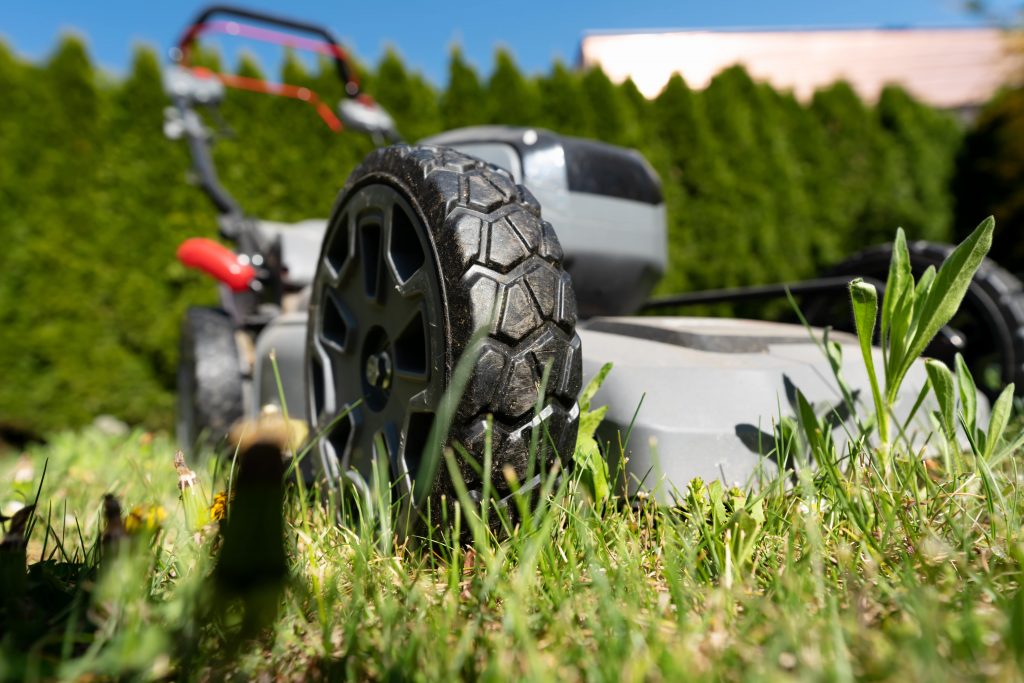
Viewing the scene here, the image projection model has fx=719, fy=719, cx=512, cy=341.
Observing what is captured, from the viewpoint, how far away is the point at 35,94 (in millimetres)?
4488

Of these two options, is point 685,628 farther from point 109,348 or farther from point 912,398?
point 109,348

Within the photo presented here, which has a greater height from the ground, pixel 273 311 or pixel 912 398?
pixel 273 311

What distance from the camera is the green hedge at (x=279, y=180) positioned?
4.48 m

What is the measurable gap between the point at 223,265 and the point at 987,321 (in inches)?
82.4

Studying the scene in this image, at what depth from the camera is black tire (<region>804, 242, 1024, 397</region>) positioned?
169 cm

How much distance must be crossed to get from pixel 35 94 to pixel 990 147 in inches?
284

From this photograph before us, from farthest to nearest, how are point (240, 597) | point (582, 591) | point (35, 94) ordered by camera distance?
point (35, 94) → point (582, 591) → point (240, 597)

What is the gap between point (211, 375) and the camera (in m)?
2.05

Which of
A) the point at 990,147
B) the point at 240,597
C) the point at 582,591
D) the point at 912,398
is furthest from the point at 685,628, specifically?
the point at 990,147

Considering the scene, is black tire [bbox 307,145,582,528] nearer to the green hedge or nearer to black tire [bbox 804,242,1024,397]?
black tire [bbox 804,242,1024,397]

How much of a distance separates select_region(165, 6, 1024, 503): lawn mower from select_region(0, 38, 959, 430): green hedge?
270 centimetres

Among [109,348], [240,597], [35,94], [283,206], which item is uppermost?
[35,94]

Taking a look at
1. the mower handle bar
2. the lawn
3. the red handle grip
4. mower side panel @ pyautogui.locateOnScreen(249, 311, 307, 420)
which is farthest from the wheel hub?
the mower handle bar

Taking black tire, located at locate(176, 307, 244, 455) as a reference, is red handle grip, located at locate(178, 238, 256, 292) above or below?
above
